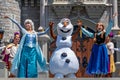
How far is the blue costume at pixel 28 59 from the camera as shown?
11211 mm

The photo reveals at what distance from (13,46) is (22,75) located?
61.8 inches

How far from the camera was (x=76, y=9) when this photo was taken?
70.5ft

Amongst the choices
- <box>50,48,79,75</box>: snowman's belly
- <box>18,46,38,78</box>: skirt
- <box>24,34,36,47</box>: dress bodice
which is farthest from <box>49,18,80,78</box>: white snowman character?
<box>24,34,36,47</box>: dress bodice

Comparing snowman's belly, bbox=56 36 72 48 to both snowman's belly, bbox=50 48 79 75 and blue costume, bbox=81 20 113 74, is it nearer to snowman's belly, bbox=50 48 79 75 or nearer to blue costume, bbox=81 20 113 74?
snowman's belly, bbox=50 48 79 75

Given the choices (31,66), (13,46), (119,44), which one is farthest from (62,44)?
(119,44)

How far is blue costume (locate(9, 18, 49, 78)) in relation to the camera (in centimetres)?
1121

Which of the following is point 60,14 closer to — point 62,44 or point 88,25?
point 88,25

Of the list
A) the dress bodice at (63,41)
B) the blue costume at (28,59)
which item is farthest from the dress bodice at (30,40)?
the dress bodice at (63,41)

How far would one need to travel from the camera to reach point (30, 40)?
11477mm

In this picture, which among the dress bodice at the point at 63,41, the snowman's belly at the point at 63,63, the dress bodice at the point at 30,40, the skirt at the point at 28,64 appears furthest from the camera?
the dress bodice at the point at 30,40

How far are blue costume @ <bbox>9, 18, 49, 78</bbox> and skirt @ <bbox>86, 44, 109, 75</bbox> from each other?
4.45 feet

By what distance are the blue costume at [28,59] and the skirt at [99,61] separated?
1357 millimetres

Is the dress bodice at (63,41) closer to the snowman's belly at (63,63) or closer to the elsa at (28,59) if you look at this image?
the snowman's belly at (63,63)

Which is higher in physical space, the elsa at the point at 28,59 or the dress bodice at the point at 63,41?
the dress bodice at the point at 63,41
